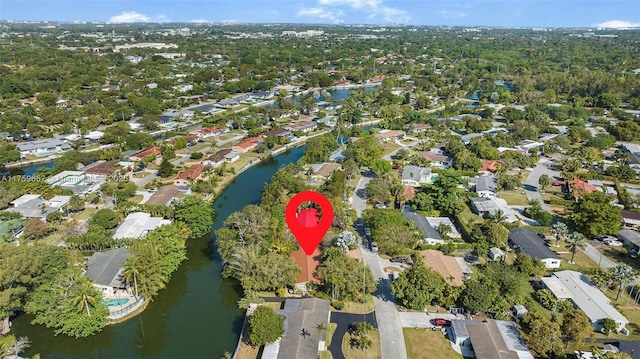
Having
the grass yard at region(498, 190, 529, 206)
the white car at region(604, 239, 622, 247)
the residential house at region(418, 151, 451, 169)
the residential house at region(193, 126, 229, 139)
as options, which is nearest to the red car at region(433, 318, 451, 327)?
the white car at region(604, 239, 622, 247)

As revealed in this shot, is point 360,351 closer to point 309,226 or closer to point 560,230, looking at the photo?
point 309,226

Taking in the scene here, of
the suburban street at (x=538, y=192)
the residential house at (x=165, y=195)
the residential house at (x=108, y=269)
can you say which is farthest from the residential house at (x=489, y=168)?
the residential house at (x=108, y=269)

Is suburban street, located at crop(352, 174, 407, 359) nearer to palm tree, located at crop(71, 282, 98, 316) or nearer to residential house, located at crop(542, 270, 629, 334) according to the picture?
residential house, located at crop(542, 270, 629, 334)

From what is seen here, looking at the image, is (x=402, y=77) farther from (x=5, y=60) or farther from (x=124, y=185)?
(x=5, y=60)

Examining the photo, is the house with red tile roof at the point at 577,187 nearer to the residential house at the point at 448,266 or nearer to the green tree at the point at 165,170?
the residential house at the point at 448,266

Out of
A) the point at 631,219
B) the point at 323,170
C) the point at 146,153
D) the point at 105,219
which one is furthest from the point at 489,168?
the point at 146,153

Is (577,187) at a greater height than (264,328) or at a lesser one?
greater
